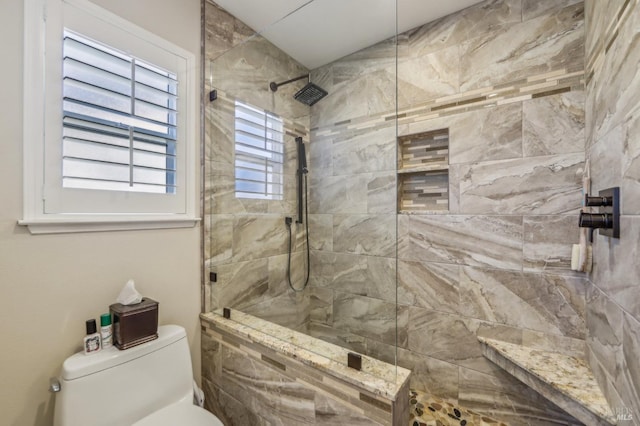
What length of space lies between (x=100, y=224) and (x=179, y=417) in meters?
0.95

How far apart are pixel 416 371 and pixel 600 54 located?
79.0 inches

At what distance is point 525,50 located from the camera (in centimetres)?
152

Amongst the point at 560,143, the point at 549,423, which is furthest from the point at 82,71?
the point at 549,423

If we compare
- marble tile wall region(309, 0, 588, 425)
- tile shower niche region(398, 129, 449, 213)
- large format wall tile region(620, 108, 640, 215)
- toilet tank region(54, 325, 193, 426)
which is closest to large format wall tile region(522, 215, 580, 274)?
marble tile wall region(309, 0, 588, 425)

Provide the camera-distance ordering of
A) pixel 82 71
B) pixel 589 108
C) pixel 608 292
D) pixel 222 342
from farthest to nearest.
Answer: pixel 222 342 → pixel 589 108 → pixel 82 71 → pixel 608 292

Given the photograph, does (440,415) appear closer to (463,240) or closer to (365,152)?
(463,240)

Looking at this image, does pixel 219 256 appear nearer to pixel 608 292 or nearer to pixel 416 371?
pixel 416 371

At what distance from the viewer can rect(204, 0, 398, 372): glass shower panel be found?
1529 millimetres

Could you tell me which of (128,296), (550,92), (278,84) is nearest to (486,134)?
(550,92)

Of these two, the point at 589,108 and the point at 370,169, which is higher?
the point at 589,108

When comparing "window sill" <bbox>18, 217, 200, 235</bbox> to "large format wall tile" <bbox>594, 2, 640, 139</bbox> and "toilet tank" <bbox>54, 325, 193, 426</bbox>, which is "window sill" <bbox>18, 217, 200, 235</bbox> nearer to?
"toilet tank" <bbox>54, 325, 193, 426</bbox>

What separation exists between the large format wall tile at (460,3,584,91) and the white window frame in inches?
73.3

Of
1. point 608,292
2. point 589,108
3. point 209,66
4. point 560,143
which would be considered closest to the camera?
point 608,292

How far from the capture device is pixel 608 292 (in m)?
1.04
